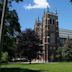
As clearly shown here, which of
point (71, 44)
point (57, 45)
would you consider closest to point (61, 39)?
point (57, 45)

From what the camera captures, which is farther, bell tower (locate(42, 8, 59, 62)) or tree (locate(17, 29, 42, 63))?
bell tower (locate(42, 8, 59, 62))

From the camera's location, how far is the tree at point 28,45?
74.1 metres

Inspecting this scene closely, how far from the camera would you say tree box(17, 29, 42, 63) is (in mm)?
74125

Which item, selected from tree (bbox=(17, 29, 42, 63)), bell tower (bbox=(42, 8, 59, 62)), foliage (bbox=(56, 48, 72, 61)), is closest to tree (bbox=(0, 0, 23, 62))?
tree (bbox=(17, 29, 42, 63))

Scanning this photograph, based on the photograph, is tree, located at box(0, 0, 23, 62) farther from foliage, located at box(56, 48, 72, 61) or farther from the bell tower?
the bell tower

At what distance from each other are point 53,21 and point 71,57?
17349 millimetres

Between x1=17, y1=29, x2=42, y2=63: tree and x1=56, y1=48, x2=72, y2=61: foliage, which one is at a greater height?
x1=17, y1=29, x2=42, y2=63: tree

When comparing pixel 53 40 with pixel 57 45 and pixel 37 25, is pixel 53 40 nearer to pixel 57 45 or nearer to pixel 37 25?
pixel 57 45

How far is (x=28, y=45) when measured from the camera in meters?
74.4

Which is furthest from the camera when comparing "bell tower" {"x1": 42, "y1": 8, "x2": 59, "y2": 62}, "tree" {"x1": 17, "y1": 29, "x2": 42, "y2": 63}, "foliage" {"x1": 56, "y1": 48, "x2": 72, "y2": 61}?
"bell tower" {"x1": 42, "y1": 8, "x2": 59, "y2": 62}

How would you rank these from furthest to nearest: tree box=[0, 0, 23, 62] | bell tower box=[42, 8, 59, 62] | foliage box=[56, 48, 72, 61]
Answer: bell tower box=[42, 8, 59, 62] → foliage box=[56, 48, 72, 61] → tree box=[0, 0, 23, 62]

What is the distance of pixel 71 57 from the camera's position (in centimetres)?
8925

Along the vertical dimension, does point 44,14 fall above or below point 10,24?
above

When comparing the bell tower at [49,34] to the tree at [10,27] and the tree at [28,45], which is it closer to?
the tree at [28,45]
